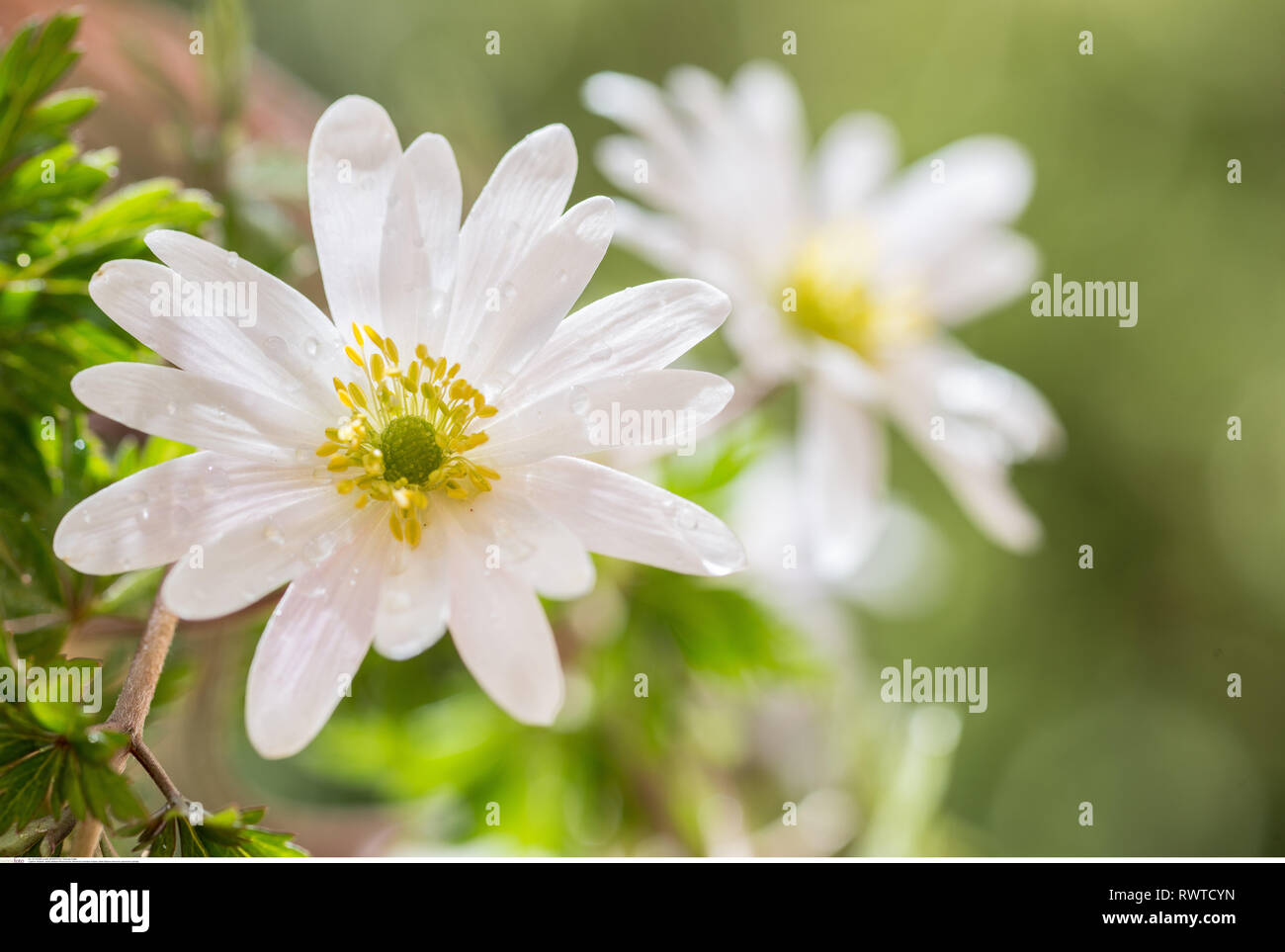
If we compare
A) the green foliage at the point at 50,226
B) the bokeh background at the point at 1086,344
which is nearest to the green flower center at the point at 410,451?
the green foliage at the point at 50,226

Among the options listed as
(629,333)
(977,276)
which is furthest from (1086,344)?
(629,333)

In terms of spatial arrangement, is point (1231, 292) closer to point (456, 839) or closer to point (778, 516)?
point (778, 516)

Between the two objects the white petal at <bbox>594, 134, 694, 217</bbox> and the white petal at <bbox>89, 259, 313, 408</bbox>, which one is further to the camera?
the white petal at <bbox>594, 134, 694, 217</bbox>

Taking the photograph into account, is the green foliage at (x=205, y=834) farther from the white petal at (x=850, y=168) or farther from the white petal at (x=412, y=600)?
the white petal at (x=850, y=168)

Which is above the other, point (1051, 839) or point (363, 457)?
point (363, 457)

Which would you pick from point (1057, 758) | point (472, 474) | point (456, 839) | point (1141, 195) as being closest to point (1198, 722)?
point (1057, 758)

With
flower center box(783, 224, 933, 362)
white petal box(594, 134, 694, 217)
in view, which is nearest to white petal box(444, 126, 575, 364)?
white petal box(594, 134, 694, 217)

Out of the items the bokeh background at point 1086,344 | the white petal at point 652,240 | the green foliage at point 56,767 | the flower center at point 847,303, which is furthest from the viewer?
the bokeh background at point 1086,344

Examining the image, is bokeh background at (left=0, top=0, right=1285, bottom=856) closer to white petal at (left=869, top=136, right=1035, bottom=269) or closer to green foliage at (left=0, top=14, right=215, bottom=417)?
white petal at (left=869, top=136, right=1035, bottom=269)
